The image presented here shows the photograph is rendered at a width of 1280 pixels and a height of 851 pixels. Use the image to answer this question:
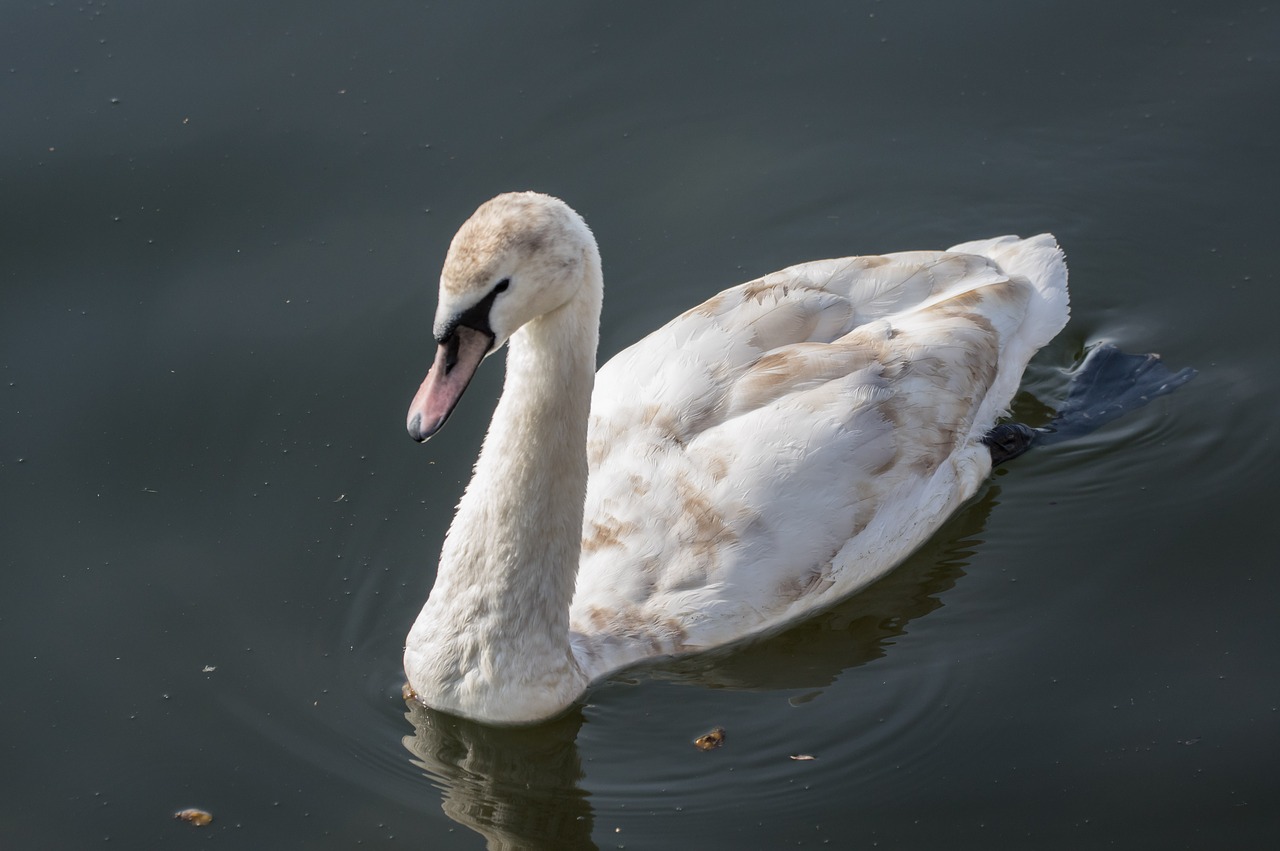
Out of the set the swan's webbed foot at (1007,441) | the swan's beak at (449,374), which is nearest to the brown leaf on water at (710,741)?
the swan's beak at (449,374)

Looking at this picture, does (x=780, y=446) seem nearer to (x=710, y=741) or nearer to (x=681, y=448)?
(x=681, y=448)

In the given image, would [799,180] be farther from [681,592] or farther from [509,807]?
[509,807]

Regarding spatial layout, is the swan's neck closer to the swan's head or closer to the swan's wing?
the swan's head

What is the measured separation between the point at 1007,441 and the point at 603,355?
2.63 meters

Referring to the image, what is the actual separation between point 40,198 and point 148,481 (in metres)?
2.75

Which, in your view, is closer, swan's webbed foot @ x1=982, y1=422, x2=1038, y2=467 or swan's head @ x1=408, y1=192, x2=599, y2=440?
swan's head @ x1=408, y1=192, x2=599, y2=440

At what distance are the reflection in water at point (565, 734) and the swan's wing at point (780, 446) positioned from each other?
20 cm

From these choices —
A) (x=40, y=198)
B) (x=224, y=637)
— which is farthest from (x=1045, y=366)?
(x=40, y=198)

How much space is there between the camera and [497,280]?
634cm

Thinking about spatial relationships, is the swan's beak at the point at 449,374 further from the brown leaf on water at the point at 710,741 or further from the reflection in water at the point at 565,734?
the brown leaf on water at the point at 710,741

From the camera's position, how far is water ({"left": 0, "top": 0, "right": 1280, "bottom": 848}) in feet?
25.4

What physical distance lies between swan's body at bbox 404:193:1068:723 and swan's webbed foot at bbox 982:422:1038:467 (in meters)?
0.10

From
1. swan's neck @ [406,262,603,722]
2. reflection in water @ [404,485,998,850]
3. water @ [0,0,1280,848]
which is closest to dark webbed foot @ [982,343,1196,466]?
water @ [0,0,1280,848]

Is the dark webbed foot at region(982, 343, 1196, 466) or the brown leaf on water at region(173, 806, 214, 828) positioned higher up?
the dark webbed foot at region(982, 343, 1196, 466)
